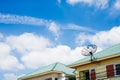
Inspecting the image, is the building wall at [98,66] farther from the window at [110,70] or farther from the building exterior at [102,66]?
the window at [110,70]

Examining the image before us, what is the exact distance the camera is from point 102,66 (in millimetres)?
27469

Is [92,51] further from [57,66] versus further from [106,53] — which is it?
[57,66]

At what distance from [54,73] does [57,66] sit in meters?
1.96

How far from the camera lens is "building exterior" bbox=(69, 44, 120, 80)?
26047 millimetres

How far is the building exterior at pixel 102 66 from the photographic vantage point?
2605 centimetres

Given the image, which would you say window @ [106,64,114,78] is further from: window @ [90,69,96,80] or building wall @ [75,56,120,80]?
window @ [90,69,96,80]

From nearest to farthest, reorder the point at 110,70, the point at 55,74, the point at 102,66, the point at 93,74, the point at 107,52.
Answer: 1. the point at 110,70
2. the point at 102,66
3. the point at 107,52
4. the point at 93,74
5. the point at 55,74

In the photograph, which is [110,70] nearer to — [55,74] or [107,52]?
[107,52]

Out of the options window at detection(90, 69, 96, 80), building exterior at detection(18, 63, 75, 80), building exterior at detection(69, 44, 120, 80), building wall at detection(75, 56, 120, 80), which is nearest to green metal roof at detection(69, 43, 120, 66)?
building exterior at detection(69, 44, 120, 80)

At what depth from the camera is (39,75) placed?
3447 centimetres

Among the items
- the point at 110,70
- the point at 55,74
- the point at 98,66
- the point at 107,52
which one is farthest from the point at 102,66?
the point at 55,74

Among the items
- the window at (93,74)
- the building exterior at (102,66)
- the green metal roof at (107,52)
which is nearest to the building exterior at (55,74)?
the building exterior at (102,66)

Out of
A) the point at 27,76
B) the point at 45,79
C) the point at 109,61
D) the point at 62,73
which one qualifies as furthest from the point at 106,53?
the point at 27,76

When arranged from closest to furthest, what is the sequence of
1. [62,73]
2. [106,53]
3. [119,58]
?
[119,58]
[106,53]
[62,73]
